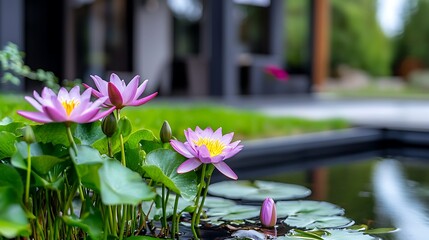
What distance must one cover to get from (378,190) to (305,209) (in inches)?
31.1

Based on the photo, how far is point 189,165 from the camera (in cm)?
103

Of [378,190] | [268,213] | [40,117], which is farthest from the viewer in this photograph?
[378,190]

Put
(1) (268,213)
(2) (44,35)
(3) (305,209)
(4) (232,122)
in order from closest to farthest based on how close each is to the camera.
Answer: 1. (1) (268,213)
2. (3) (305,209)
3. (4) (232,122)
4. (2) (44,35)

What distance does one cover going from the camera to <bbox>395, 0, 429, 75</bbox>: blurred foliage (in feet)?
64.0

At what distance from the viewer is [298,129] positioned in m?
4.06

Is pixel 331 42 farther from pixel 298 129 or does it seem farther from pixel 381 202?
pixel 381 202

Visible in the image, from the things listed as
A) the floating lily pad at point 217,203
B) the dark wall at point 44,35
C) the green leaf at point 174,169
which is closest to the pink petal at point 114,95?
the green leaf at point 174,169

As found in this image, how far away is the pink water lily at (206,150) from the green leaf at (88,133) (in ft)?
0.45

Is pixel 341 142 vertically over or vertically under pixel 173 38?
under

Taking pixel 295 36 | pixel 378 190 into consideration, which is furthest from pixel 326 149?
pixel 295 36

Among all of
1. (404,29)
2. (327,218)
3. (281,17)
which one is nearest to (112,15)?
(281,17)

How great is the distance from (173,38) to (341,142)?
6.76 metres

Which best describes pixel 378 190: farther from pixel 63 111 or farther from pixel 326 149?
pixel 63 111

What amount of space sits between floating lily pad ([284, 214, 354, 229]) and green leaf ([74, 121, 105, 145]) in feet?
1.98
